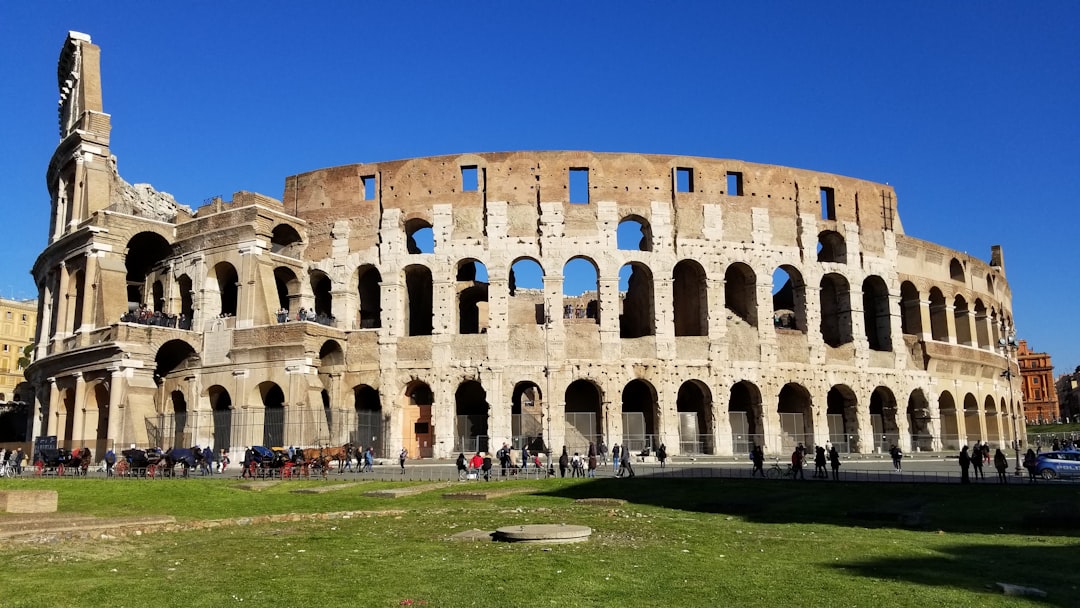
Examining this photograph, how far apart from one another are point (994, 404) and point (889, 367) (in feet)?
35.7

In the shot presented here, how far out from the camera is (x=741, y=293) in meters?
40.3

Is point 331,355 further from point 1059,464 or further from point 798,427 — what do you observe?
point 1059,464

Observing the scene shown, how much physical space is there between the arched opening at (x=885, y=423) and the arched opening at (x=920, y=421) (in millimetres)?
1217

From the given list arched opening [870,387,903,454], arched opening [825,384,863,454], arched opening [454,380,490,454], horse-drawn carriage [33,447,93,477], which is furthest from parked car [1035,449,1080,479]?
horse-drawn carriage [33,447,93,477]

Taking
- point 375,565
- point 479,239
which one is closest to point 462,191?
point 479,239

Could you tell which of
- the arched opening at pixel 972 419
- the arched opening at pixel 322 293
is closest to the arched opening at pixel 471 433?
the arched opening at pixel 322 293

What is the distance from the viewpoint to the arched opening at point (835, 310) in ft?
134

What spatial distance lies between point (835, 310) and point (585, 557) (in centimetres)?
3462

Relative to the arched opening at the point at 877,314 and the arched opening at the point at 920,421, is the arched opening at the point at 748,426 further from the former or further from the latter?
the arched opening at the point at 920,421

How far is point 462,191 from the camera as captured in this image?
38.5 metres

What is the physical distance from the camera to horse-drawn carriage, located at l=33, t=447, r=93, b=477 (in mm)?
30359

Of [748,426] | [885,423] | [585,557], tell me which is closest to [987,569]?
[585,557]

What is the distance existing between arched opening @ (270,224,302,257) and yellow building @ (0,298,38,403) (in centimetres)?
5236

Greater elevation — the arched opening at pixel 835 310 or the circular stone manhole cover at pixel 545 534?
the arched opening at pixel 835 310
